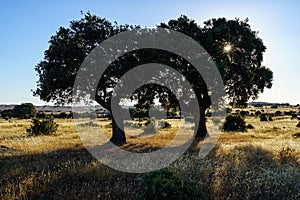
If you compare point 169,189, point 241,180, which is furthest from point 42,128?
point 169,189

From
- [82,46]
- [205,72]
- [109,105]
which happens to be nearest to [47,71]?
[82,46]

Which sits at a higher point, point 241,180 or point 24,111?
point 24,111

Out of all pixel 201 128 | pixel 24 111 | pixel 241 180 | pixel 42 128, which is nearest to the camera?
pixel 241 180

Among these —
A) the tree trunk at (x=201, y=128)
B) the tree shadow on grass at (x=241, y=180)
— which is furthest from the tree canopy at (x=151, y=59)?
the tree shadow on grass at (x=241, y=180)

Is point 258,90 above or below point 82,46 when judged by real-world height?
below

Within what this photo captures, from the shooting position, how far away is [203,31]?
23.5m

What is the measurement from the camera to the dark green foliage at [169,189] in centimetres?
721

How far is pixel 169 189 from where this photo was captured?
738cm

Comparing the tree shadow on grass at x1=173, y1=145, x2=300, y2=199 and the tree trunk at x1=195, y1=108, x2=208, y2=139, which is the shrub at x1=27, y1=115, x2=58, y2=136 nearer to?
the tree trunk at x1=195, y1=108, x2=208, y2=139

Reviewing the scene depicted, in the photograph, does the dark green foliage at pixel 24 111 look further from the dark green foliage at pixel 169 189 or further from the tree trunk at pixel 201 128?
the dark green foliage at pixel 169 189

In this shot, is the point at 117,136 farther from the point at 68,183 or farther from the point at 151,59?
the point at 68,183

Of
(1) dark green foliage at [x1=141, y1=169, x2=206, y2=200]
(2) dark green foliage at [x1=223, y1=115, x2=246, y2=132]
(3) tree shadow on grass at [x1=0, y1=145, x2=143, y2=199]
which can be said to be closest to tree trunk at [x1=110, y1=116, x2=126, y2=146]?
(3) tree shadow on grass at [x1=0, y1=145, x2=143, y2=199]

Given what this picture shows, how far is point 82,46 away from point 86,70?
2.06m

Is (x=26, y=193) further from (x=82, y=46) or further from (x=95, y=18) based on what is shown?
(x=95, y=18)
